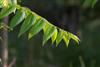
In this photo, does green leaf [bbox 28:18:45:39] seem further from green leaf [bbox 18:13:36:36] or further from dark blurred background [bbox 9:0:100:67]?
dark blurred background [bbox 9:0:100:67]

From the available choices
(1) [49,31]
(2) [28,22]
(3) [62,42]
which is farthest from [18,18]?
(3) [62,42]

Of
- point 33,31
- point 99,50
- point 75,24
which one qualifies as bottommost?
point 33,31

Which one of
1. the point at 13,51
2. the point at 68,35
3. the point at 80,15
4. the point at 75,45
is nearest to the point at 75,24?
the point at 80,15

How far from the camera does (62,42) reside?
688cm

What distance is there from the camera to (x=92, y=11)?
799 centimetres

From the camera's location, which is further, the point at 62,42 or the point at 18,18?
the point at 62,42

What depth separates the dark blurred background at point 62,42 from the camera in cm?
602

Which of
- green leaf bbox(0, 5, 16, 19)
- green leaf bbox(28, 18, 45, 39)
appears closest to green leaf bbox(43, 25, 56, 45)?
green leaf bbox(28, 18, 45, 39)

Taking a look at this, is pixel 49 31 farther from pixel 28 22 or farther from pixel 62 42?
pixel 62 42

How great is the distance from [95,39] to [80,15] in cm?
77

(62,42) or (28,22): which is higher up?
(62,42)

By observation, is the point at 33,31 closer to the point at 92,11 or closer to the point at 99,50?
the point at 99,50

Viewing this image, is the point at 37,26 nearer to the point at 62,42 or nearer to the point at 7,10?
the point at 7,10

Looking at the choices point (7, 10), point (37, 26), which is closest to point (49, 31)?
point (37, 26)
